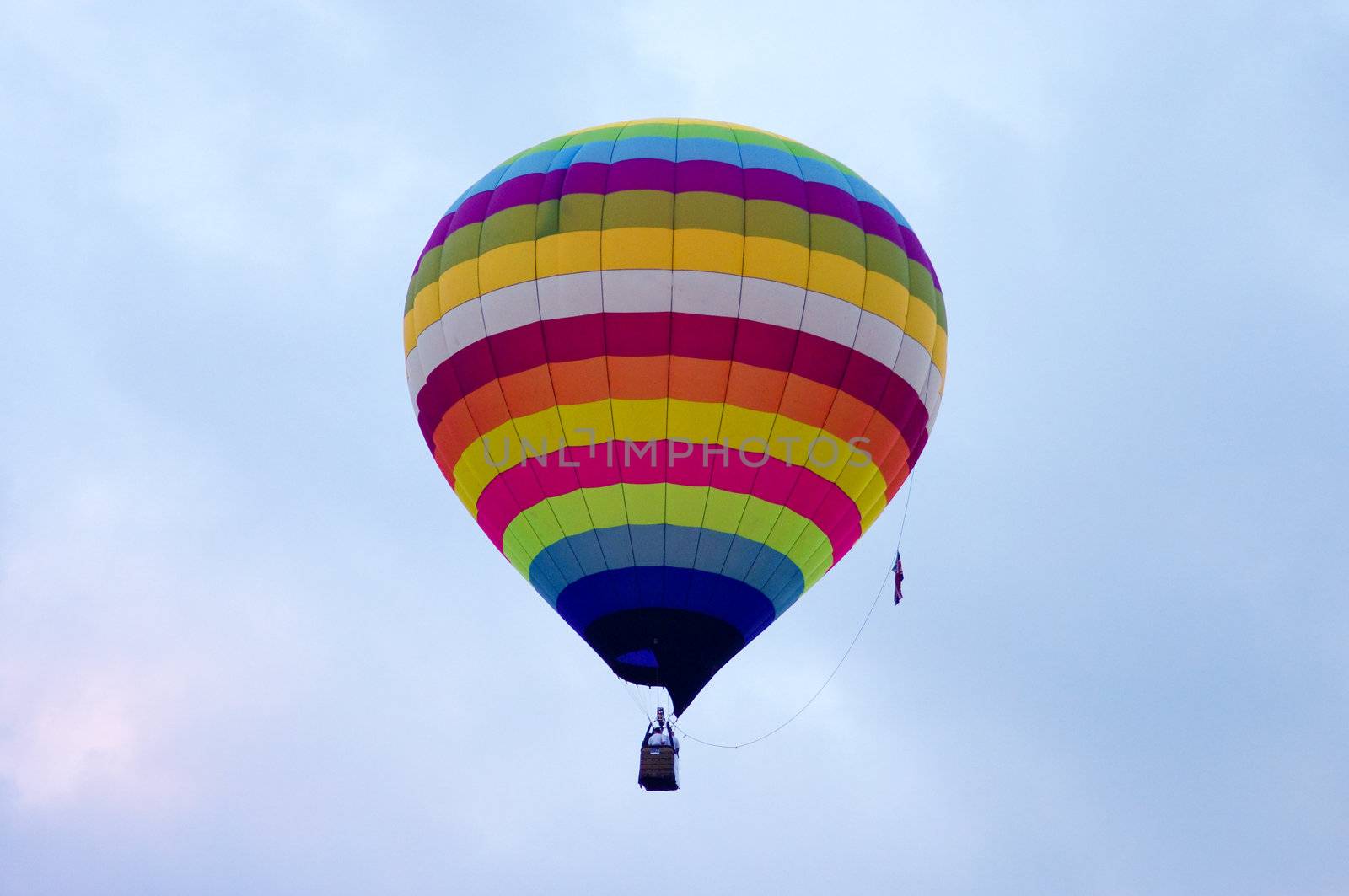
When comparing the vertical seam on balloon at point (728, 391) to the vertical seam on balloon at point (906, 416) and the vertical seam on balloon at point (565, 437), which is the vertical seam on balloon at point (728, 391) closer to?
the vertical seam on balloon at point (565, 437)

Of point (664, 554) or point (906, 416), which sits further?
point (906, 416)

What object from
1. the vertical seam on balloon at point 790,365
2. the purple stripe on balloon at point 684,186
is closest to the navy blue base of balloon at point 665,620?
the vertical seam on balloon at point 790,365

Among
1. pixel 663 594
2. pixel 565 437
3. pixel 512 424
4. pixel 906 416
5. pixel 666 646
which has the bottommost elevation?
pixel 666 646

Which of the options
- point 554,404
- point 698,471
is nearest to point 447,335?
point 554,404

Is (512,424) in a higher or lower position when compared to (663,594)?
higher

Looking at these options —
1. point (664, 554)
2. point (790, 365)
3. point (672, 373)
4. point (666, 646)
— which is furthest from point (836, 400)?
point (666, 646)

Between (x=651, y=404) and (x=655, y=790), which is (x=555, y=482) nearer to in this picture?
(x=651, y=404)

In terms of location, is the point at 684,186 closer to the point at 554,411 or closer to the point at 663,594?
the point at 554,411
